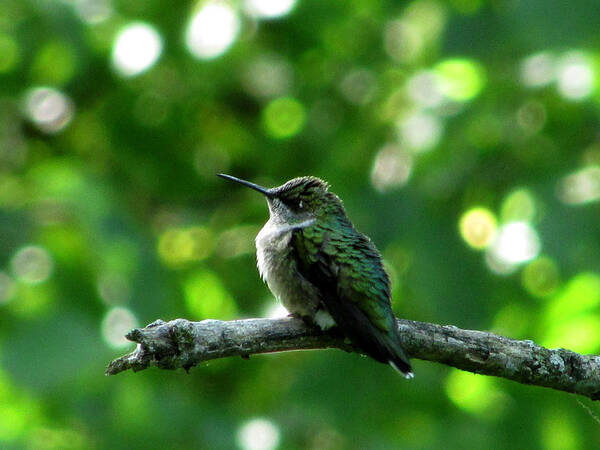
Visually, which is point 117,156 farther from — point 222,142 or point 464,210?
point 464,210

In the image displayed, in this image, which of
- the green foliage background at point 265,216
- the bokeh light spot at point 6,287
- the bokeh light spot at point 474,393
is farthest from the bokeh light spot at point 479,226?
the bokeh light spot at point 6,287

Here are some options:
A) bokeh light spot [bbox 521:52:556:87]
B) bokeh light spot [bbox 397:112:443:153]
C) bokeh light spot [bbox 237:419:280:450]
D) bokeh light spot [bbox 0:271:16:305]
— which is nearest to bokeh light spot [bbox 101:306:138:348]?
bokeh light spot [bbox 0:271:16:305]

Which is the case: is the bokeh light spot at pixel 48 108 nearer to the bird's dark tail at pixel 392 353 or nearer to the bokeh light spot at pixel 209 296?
the bokeh light spot at pixel 209 296

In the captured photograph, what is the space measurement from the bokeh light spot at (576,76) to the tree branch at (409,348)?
3.45m

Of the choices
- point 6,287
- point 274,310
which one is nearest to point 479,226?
point 274,310

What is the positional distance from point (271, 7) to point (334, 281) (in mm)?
4132

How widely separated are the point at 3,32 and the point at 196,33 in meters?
2.10

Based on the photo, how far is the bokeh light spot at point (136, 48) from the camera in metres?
7.97

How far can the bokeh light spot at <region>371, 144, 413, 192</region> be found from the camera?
6992 millimetres

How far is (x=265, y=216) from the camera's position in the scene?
25.0 ft

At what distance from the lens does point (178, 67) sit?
28.4 feet

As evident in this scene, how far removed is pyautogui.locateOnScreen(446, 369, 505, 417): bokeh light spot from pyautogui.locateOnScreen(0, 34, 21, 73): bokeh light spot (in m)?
5.36

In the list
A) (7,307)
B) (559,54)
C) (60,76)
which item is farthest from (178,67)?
(559,54)

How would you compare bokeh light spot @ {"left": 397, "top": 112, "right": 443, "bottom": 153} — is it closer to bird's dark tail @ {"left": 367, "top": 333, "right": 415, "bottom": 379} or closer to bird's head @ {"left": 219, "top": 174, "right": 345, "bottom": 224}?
bird's head @ {"left": 219, "top": 174, "right": 345, "bottom": 224}
